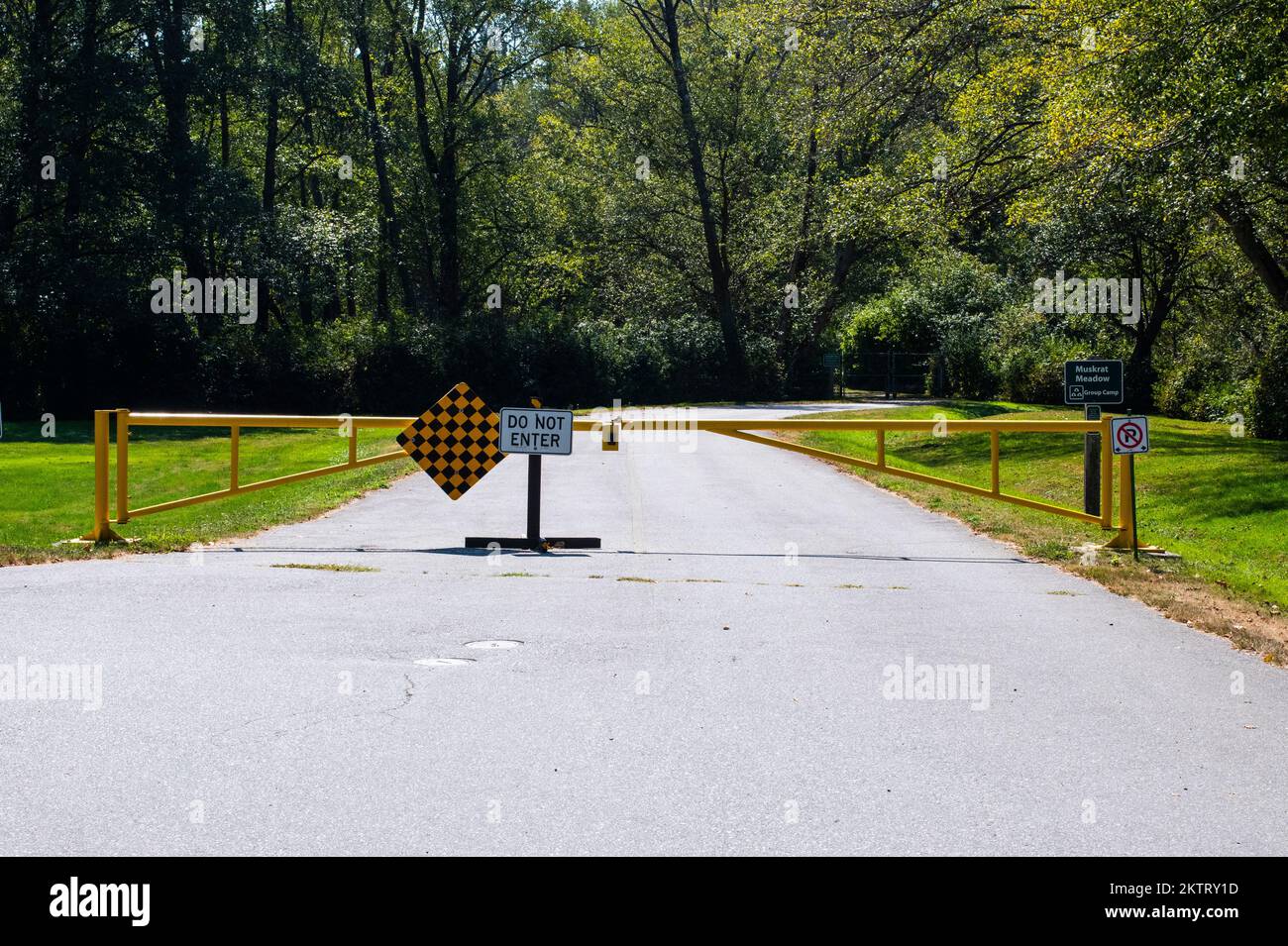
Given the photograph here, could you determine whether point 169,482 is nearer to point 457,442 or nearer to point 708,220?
point 457,442

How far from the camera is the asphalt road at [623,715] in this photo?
16.8 ft

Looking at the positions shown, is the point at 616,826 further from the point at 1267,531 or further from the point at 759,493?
the point at 759,493

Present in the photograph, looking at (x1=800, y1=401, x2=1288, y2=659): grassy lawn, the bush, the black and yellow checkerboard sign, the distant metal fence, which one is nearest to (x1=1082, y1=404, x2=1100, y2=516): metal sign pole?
(x1=800, y1=401, x2=1288, y2=659): grassy lawn

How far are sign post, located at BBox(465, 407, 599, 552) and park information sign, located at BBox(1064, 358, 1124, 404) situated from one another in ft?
18.1

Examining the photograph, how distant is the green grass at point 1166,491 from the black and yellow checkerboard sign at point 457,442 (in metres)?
6.16

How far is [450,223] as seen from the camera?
4897 centimetres

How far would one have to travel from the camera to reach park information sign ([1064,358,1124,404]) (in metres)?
14.3

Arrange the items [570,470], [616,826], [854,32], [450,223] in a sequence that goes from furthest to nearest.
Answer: [450,223] < [854,32] < [570,470] < [616,826]

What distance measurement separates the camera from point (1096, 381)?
14422 millimetres

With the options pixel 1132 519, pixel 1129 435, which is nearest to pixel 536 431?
pixel 1129 435

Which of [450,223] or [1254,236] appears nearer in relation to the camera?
[1254,236]

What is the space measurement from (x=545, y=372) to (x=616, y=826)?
1515 inches

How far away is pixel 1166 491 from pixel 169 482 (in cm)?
1616

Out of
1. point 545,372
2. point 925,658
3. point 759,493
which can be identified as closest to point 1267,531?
point 759,493
